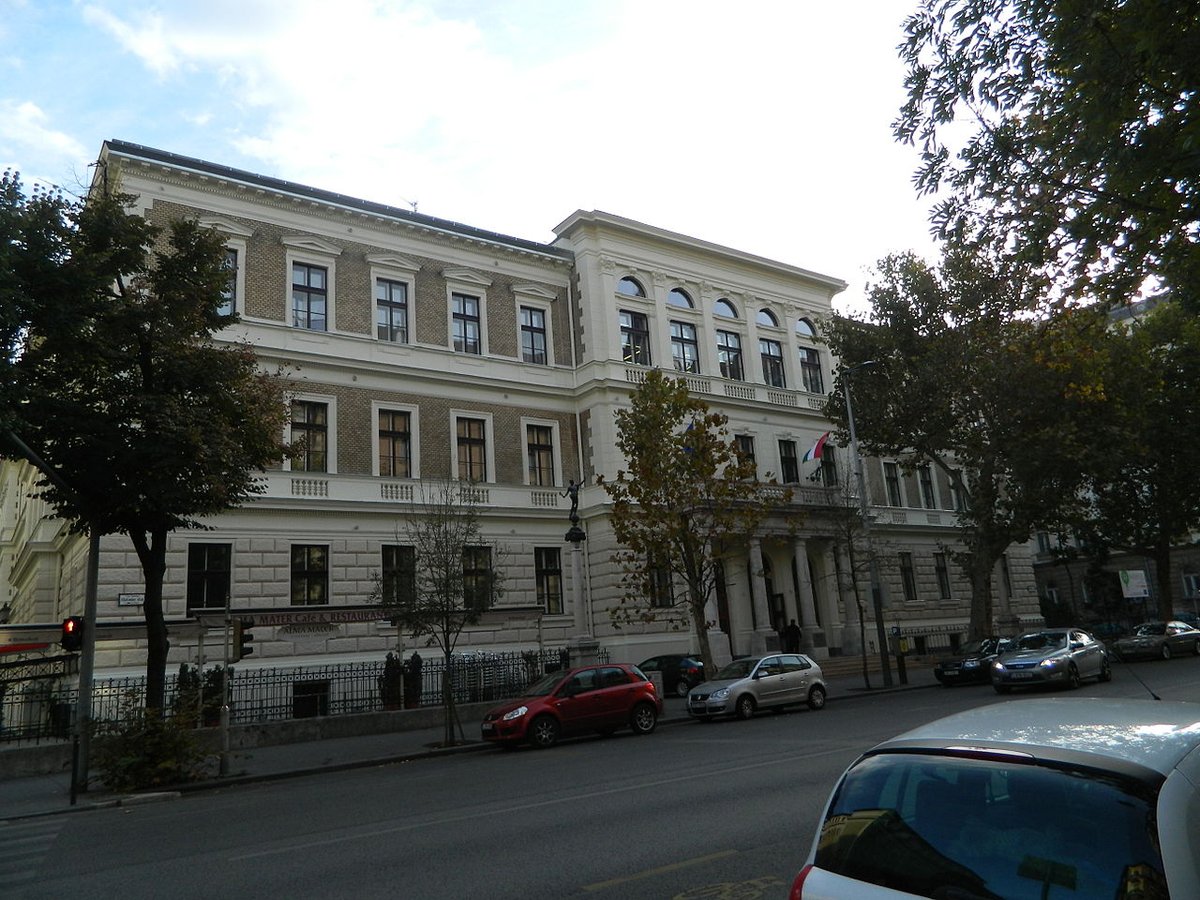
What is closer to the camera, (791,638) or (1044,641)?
(1044,641)

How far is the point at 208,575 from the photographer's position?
25.8m

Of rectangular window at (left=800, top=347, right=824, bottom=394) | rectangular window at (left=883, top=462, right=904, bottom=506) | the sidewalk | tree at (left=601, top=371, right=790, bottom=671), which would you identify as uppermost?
rectangular window at (left=800, top=347, right=824, bottom=394)

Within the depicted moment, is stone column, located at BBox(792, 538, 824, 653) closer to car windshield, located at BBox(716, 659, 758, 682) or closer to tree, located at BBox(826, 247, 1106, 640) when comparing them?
tree, located at BBox(826, 247, 1106, 640)

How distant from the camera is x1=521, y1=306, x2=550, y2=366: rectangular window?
34562 mm

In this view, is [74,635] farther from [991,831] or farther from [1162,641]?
[1162,641]

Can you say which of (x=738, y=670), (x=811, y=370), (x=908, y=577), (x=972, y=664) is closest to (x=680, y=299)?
(x=811, y=370)

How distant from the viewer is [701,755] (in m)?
14.6

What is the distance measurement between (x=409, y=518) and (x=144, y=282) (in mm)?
11386

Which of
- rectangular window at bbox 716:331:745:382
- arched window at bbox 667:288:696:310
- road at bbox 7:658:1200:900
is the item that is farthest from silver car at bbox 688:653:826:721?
arched window at bbox 667:288:696:310

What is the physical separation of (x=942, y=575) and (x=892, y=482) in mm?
5393

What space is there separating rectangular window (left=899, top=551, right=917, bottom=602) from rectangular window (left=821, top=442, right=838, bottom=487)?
6.31m

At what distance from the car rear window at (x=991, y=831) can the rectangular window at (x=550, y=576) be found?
28.9 metres

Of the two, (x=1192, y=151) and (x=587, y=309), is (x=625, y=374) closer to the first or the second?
(x=587, y=309)

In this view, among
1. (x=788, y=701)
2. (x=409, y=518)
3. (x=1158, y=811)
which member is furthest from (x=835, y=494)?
(x=1158, y=811)
